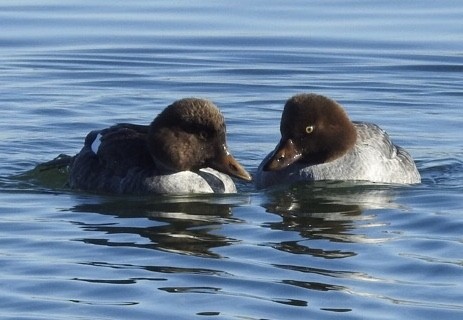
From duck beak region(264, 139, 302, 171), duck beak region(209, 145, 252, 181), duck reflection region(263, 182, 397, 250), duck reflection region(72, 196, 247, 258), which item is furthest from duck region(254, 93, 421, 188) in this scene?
duck reflection region(72, 196, 247, 258)

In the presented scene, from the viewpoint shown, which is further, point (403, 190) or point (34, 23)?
point (34, 23)

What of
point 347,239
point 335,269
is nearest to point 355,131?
point 347,239

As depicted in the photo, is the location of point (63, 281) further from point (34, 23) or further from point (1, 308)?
point (34, 23)

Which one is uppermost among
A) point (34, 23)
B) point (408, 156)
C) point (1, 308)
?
point (34, 23)

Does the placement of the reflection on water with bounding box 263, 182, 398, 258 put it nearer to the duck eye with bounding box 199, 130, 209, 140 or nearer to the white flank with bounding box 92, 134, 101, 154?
the duck eye with bounding box 199, 130, 209, 140

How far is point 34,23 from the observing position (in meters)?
24.9

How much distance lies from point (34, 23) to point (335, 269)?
13.7 meters

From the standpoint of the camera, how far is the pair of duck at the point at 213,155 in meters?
15.0

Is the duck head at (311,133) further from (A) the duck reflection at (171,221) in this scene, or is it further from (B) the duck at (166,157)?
(A) the duck reflection at (171,221)

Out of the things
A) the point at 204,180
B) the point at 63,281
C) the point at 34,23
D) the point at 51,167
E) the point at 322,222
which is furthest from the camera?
the point at 34,23

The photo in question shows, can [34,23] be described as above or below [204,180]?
above

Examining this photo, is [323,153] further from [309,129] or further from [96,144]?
[96,144]

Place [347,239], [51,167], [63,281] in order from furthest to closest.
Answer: [51,167]
[347,239]
[63,281]

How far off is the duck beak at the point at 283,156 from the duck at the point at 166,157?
37 centimetres
